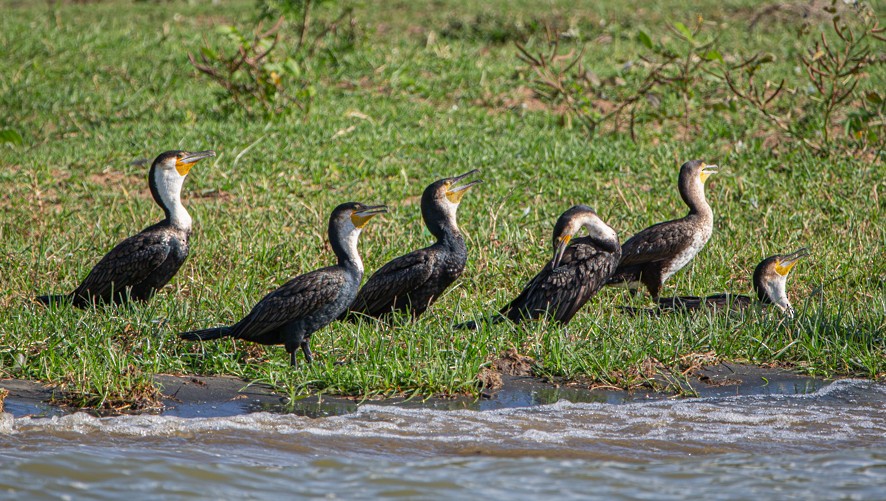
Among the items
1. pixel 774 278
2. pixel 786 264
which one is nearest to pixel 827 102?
pixel 786 264

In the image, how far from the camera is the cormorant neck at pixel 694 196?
7.41 metres

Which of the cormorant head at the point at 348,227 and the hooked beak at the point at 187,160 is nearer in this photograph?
the cormorant head at the point at 348,227

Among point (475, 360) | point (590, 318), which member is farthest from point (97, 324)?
point (590, 318)

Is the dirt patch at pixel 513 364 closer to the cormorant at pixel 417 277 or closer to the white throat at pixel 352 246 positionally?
the cormorant at pixel 417 277

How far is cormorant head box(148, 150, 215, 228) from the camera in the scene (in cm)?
682

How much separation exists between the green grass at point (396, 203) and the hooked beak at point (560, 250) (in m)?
0.41

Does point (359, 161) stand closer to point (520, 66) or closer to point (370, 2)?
point (520, 66)

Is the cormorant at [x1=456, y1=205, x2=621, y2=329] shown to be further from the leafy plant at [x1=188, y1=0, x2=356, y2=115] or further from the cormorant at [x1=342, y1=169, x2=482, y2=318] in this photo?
the leafy plant at [x1=188, y1=0, x2=356, y2=115]

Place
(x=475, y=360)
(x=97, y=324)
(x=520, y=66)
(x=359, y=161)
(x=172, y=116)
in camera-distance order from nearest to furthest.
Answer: (x=475, y=360)
(x=97, y=324)
(x=359, y=161)
(x=172, y=116)
(x=520, y=66)

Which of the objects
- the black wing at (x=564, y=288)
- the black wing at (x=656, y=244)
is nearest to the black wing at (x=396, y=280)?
the black wing at (x=564, y=288)

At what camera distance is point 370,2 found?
17344mm

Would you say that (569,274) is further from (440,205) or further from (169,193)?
(169,193)

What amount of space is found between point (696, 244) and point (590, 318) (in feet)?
4.25

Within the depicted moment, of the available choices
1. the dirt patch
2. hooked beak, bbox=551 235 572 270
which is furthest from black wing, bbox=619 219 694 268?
the dirt patch
